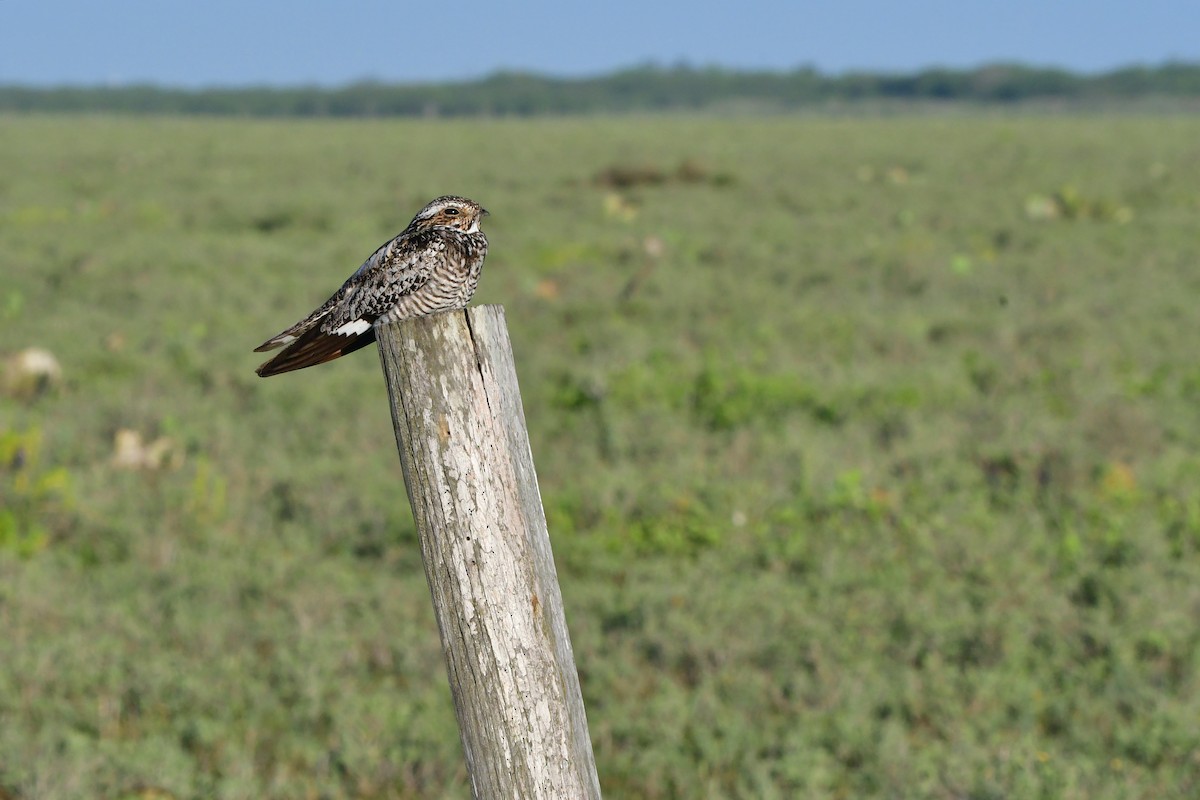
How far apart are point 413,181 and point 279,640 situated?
22624 millimetres

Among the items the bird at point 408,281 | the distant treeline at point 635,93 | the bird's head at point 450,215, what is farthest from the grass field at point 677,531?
the distant treeline at point 635,93

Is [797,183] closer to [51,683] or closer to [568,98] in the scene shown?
[51,683]

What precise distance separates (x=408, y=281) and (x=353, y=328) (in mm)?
313

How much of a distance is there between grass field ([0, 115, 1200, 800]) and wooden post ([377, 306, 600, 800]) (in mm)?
2145

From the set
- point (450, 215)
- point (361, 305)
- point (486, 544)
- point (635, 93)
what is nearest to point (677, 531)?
point (450, 215)

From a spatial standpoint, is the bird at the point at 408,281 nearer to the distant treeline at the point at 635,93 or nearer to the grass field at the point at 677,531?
the grass field at the point at 677,531

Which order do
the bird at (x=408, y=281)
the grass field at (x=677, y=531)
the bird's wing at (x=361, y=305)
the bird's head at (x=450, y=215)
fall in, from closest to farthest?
the bird's wing at (x=361, y=305) → the bird at (x=408, y=281) → the bird's head at (x=450, y=215) → the grass field at (x=677, y=531)

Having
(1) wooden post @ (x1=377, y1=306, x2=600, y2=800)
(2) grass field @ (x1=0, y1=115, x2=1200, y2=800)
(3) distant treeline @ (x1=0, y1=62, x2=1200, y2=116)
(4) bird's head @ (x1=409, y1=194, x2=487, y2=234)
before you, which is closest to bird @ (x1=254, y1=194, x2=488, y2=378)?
(4) bird's head @ (x1=409, y1=194, x2=487, y2=234)

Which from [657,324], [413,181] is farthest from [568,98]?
[657,324]

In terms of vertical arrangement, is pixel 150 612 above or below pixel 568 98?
below

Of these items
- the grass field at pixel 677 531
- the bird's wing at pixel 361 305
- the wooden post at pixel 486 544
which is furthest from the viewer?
the grass field at pixel 677 531

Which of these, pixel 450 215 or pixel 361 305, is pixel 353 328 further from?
pixel 450 215

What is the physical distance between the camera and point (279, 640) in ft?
18.3

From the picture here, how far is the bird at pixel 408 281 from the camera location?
130 inches
